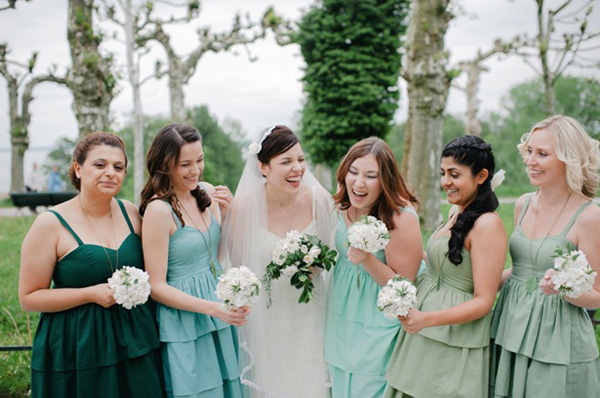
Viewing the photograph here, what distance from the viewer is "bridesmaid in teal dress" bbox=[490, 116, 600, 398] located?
9.98 feet

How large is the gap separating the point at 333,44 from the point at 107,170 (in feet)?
77.2

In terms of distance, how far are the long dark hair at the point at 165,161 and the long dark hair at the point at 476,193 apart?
198cm

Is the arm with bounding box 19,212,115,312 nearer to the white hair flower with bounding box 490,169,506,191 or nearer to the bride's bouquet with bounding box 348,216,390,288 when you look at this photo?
the bride's bouquet with bounding box 348,216,390,288

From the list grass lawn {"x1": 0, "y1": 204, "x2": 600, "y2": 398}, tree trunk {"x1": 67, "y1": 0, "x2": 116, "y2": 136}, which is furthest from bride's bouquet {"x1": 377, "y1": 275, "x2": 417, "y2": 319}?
tree trunk {"x1": 67, "y1": 0, "x2": 116, "y2": 136}

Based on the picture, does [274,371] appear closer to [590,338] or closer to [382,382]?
[382,382]

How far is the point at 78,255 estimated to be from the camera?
10.8 ft

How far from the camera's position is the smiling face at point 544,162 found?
126 inches

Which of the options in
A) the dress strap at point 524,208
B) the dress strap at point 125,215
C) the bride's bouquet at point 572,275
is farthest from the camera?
the dress strap at point 125,215

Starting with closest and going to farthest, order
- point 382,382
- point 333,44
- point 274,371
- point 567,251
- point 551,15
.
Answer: point 567,251 → point 382,382 → point 274,371 → point 551,15 → point 333,44

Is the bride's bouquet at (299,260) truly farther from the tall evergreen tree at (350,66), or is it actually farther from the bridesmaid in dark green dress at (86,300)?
the tall evergreen tree at (350,66)

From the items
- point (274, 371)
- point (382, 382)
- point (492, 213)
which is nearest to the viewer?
point (492, 213)

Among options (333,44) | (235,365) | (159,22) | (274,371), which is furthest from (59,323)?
(333,44)

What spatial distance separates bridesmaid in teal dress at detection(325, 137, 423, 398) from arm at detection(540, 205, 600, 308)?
3.43 ft

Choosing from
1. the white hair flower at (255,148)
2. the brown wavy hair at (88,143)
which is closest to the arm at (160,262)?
the brown wavy hair at (88,143)
